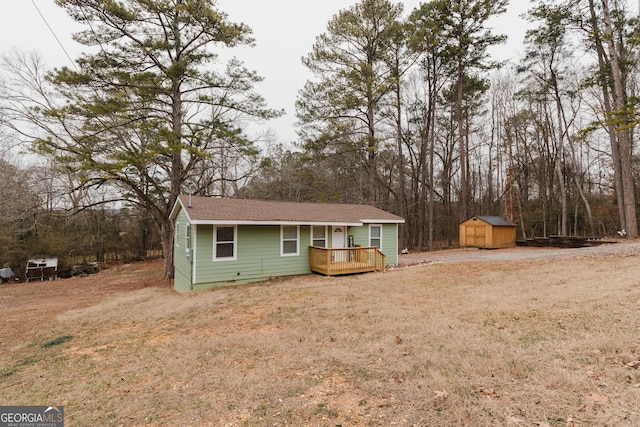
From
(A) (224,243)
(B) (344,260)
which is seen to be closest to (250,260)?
(A) (224,243)

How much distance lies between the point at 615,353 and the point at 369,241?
10.0m

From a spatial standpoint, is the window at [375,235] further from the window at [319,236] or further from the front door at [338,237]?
the window at [319,236]

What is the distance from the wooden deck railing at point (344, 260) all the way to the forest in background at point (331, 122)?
6.00 m

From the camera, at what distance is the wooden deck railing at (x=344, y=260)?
10.7 metres

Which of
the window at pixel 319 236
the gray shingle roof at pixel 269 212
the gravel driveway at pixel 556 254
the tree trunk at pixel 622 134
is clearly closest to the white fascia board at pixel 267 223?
the gray shingle roof at pixel 269 212

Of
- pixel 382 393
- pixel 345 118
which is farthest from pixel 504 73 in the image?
pixel 382 393

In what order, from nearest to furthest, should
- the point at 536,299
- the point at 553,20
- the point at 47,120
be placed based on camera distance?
the point at 536,299
the point at 47,120
the point at 553,20

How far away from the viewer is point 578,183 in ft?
70.2

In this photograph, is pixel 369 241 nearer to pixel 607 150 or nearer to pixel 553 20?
pixel 553 20

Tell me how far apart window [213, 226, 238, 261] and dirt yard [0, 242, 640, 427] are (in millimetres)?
2004

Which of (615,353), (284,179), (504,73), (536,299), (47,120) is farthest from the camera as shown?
(504,73)

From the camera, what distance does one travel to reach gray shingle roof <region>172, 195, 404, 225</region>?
966 centimetres

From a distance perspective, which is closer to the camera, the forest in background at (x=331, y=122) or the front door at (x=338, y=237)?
the forest in background at (x=331, y=122)

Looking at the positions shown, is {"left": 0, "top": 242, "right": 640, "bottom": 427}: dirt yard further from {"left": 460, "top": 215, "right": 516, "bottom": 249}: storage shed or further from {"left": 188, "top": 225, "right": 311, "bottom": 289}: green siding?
{"left": 460, "top": 215, "right": 516, "bottom": 249}: storage shed
